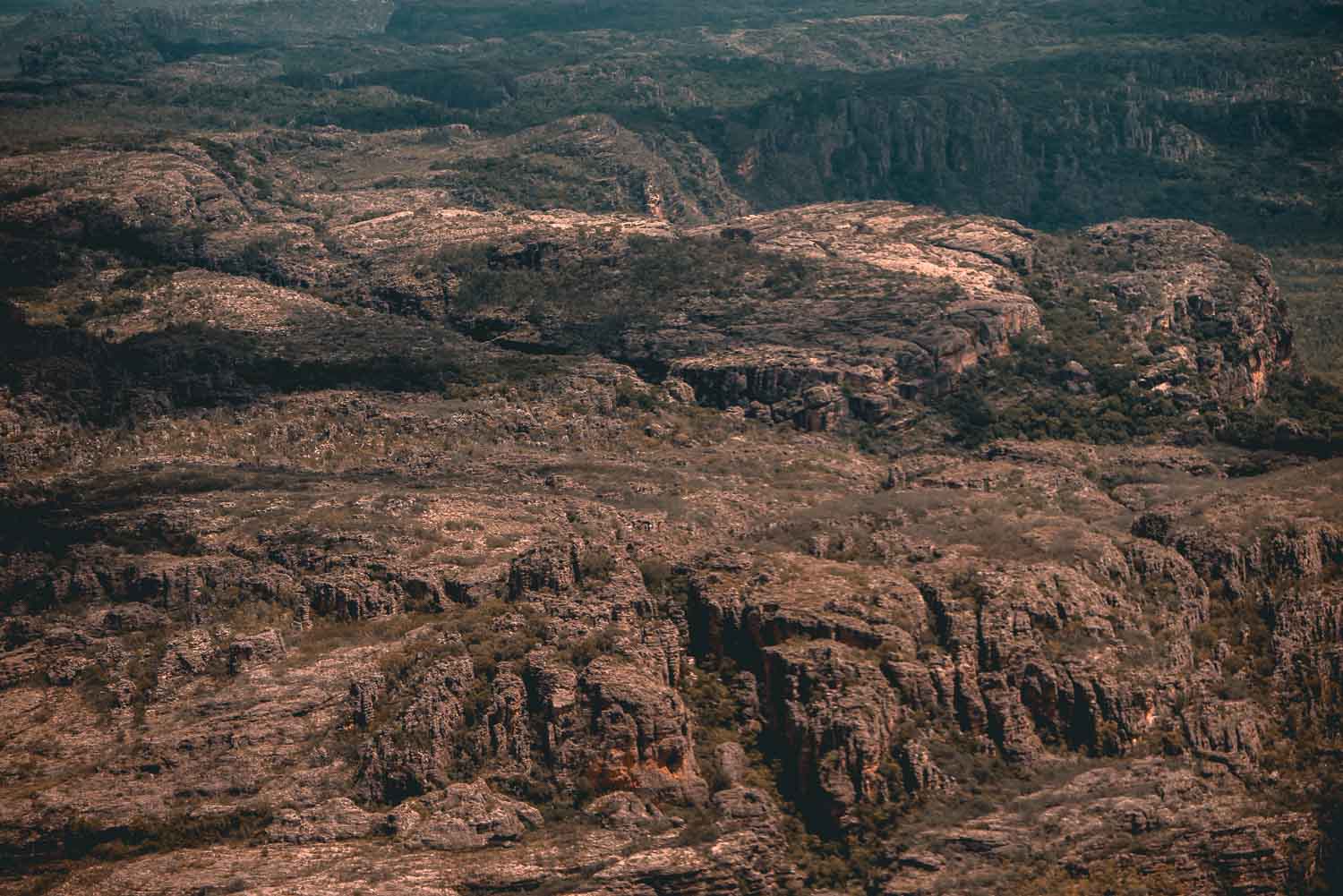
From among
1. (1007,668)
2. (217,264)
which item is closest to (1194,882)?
(1007,668)

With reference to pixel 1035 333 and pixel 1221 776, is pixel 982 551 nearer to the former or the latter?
pixel 1221 776

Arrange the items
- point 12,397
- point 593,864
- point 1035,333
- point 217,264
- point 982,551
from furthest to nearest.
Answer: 1. point 217,264
2. point 1035,333
3. point 12,397
4. point 982,551
5. point 593,864

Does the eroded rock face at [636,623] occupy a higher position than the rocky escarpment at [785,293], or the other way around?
the rocky escarpment at [785,293]

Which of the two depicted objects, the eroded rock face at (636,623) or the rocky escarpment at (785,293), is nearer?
→ the eroded rock face at (636,623)

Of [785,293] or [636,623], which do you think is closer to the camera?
[636,623]

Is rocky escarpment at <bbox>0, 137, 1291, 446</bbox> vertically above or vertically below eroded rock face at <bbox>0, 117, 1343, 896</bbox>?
above

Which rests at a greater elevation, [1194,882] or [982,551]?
[982,551]

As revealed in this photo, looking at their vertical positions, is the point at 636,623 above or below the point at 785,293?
below

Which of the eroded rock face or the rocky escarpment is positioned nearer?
the eroded rock face

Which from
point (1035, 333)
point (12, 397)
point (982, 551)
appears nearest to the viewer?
point (982, 551)

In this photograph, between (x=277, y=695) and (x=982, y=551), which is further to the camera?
(x=982, y=551)
